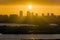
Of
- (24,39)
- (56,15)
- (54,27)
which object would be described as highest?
(56,15)

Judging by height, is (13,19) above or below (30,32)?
above

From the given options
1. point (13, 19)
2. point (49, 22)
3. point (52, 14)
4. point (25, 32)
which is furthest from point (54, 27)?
point (13, 19)

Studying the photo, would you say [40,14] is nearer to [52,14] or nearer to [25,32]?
[52,14]

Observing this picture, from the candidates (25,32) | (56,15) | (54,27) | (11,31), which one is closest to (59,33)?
(54,27)

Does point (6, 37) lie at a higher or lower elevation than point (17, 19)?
lower

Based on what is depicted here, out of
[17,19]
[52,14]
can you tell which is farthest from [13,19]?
[52,14]

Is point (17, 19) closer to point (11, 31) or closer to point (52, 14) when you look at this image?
point (11, 31)

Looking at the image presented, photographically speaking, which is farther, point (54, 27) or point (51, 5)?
point (51, 5)

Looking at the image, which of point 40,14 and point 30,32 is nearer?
point 30,32
